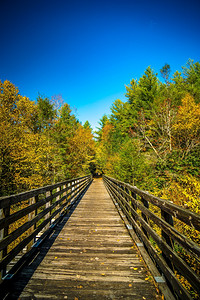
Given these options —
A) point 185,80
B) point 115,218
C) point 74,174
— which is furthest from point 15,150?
point 185,80

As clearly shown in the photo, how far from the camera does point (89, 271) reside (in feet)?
7.98

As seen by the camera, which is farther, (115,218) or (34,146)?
(34,146)

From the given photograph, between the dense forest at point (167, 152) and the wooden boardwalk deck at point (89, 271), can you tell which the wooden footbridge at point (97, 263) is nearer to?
the wooden boardwalk deck at point (89, 271)

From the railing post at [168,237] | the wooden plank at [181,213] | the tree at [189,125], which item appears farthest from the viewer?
the tree at [189,125]

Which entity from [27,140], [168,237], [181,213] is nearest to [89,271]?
[168,237]

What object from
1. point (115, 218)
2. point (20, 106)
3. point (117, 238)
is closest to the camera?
point (117, 238)

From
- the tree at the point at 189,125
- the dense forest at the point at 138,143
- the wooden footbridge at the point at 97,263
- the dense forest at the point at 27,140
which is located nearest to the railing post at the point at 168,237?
the wooden footbridge at the point at 97,263

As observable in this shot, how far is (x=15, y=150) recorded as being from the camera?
11969 mm

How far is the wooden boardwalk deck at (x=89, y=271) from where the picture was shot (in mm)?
1978

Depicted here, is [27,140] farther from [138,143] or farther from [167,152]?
[167,152]

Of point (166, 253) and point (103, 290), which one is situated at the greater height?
point (166, 253)

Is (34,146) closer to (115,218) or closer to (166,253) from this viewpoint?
(115,218)

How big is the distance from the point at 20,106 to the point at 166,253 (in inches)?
750

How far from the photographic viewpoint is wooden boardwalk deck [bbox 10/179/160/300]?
6.49 feet
